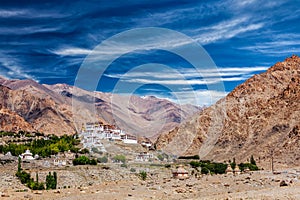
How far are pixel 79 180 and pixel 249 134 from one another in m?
63.7

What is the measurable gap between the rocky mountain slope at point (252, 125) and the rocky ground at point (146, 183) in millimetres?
35188

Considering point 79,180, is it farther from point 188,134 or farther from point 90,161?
point 188,134

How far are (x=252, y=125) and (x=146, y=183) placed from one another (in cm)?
7373

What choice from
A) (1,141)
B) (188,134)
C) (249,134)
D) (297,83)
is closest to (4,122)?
(1,141)

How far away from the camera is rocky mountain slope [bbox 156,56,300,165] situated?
278 feet

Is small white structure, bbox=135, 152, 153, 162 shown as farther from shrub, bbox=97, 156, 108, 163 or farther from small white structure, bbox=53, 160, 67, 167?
small white structure, bbox=53, 160, 67, 167

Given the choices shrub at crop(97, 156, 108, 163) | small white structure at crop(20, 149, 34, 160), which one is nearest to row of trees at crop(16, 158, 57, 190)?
small white structure at crop(20, 149, 34, 160)

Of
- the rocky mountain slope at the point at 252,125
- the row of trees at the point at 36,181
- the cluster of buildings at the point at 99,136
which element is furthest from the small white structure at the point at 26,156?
the rocky mountain slope at the point at 252,125

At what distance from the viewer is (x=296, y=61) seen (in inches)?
4806

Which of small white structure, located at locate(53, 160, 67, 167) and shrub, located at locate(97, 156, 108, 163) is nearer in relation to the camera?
small white structure, located at locate(53, 160, 67, 167)

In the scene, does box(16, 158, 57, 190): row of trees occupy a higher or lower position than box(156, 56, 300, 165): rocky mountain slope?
lower

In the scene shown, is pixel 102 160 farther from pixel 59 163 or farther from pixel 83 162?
pixel 59 163

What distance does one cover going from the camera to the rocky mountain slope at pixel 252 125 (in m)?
84.8

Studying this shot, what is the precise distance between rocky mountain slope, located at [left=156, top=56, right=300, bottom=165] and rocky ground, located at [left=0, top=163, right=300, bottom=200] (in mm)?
35188
